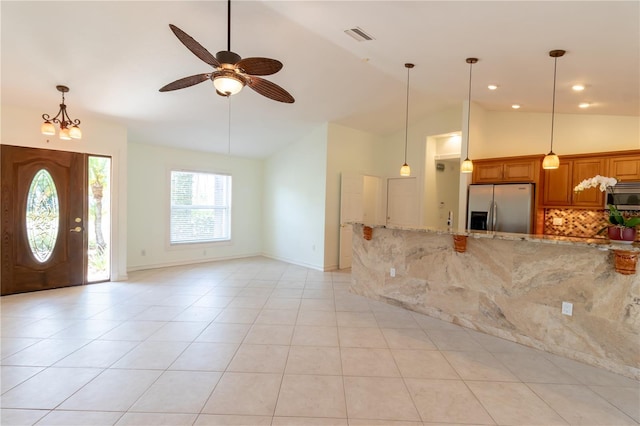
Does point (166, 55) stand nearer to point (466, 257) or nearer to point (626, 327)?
point (466, 257)

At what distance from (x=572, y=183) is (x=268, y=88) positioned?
471 centimetres

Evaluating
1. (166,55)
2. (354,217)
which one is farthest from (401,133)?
(166,55)

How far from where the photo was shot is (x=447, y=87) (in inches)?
178

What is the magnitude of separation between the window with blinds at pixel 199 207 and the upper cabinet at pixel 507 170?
5.43 meters

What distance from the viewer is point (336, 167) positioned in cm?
641

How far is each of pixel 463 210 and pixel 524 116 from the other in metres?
1.94

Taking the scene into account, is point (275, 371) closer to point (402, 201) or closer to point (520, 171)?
point (520, 171)

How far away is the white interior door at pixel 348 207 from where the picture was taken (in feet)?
21.3

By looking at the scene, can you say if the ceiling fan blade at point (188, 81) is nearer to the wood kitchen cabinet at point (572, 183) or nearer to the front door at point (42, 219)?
the front door at point (42, 219)

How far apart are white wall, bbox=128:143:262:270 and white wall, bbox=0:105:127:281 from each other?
2.31 ft

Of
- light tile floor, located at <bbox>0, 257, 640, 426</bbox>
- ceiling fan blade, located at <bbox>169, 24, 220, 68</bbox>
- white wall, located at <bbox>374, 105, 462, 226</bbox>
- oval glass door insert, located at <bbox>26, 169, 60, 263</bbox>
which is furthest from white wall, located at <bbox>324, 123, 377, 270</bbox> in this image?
oval glass door insert, located at <bbox>26, 169, 60, 263</bbox>

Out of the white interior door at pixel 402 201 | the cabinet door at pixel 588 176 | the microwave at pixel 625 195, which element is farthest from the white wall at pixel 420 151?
the microwave at pixel 625 195

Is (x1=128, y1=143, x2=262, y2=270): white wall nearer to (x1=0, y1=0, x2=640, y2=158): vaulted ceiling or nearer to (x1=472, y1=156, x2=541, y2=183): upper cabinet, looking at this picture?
(x1=0, y1=0, x2=640, y2=158): vaulted ceiling

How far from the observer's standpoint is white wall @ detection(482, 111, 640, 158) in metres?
4.57
